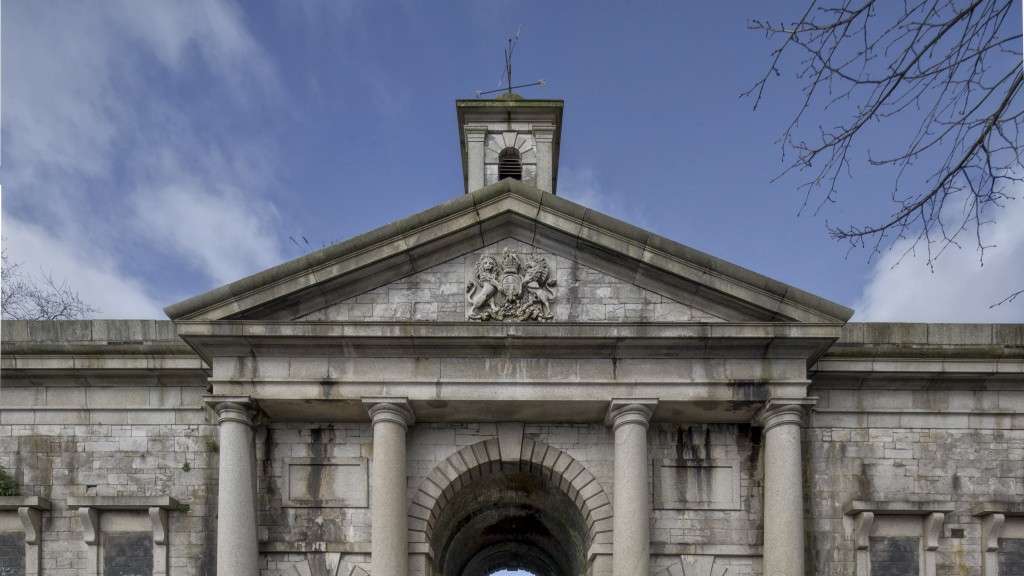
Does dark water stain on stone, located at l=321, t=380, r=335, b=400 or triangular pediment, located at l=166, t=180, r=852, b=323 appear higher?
triangular pediment, located at l=166, t=180, r=852, b=323

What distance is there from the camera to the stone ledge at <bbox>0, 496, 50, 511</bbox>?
18.2 metres

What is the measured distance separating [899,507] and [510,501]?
6881mm

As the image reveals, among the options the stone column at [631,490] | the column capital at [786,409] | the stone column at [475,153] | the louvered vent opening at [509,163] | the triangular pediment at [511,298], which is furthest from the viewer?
the louvered vent opening at [509,163]

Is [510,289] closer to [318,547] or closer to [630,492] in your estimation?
[630,492]

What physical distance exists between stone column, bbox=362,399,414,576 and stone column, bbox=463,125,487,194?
6250mm

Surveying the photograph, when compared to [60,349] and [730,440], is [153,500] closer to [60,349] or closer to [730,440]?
[60,349]

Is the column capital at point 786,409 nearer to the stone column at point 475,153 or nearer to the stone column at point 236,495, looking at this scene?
the stone column at point 475,153

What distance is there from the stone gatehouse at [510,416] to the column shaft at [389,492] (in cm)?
4

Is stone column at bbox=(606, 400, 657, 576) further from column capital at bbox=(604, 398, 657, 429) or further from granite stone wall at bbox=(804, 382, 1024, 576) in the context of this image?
granite stone wall at bbox=(804, 382, 1024, 576)

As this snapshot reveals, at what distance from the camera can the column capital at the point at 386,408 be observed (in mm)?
17500

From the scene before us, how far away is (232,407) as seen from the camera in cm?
1748

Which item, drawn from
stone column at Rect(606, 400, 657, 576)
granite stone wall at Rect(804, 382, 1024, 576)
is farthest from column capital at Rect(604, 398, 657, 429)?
granite stone wall at Rect(804, 382, 1024, 576)

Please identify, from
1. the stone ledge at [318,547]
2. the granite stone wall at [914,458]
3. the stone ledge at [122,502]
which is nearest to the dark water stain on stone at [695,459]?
the granite stone wall at [914,458]

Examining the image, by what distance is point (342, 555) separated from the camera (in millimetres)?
17969
